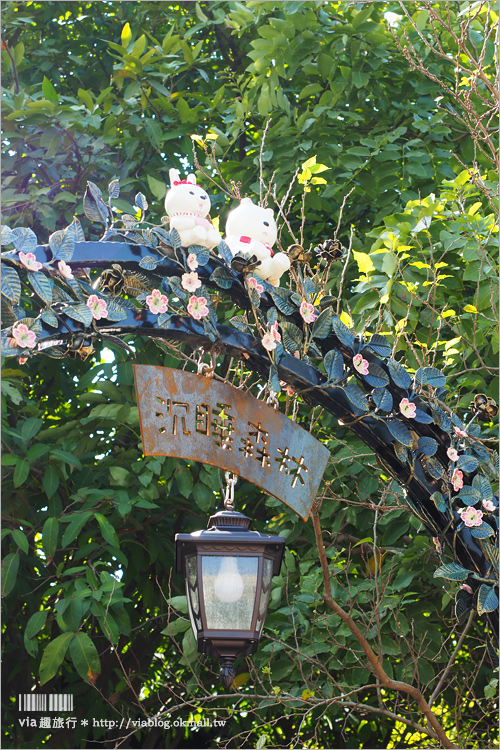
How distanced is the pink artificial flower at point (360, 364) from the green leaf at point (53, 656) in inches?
77.3

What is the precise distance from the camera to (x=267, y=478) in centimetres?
179

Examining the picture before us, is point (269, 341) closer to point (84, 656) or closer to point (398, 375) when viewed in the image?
point (398, 375)

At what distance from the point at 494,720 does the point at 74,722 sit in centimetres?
222

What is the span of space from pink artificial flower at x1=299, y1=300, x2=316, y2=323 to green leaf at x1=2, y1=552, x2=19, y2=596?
7.03ft

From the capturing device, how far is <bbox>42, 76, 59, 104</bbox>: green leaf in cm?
365

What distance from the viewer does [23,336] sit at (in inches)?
62.7

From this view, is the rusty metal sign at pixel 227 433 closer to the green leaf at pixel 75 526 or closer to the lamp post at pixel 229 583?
the lamp post at pixel 229 583

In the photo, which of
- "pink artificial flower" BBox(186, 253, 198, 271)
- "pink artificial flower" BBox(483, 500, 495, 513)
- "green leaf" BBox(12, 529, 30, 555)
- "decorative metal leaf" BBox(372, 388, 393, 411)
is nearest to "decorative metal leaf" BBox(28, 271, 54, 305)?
"pink artificial flower" BBox(186, 253, 198, 271)

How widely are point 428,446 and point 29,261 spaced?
1.10 m

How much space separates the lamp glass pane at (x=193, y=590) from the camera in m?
1.92

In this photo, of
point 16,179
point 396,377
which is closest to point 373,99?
point 16,179

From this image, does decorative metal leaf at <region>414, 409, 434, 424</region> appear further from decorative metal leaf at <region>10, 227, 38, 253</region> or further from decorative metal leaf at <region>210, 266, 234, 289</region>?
decorative metal leaf at <region>10, 227, 38, 253</region>

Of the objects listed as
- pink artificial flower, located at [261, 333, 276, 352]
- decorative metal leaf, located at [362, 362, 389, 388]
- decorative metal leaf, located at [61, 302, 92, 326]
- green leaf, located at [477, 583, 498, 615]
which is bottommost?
green leaf, located at [477, 583, 498, 615]

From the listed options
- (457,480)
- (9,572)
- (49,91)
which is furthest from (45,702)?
(49,91)
